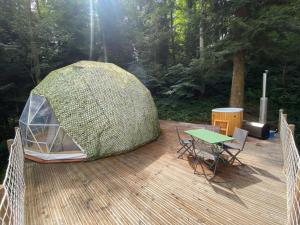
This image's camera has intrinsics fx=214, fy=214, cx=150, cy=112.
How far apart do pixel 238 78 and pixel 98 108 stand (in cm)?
666

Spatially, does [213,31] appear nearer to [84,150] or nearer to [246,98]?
[246,98]

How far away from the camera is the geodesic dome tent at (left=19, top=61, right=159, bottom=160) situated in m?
6.12

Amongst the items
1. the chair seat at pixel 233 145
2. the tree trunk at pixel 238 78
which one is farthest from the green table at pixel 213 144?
the tree trunk at pixel 238 78

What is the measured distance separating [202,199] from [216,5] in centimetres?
869

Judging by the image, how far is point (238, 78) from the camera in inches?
383

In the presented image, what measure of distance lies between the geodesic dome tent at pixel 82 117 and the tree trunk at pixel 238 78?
16.6 ft

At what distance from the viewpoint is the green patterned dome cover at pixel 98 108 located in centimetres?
612

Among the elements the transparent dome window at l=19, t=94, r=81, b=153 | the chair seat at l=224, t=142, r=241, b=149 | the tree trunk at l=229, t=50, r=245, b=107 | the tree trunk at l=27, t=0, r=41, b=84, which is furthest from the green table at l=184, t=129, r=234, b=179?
the tree trunk at l=27, t=0, r=41, b=84

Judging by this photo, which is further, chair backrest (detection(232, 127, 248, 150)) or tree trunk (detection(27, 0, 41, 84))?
tree trunk (detection(27, 0, 41, 84))

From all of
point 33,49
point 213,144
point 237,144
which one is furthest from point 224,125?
point 33,49

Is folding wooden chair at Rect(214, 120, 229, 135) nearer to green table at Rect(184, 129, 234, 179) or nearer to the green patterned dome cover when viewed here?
green table at Rect(184, 129, 234, 179)

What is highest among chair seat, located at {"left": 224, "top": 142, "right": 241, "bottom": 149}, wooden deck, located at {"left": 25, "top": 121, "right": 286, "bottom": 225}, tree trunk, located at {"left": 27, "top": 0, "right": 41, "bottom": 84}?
tree trunk, located at {"left": 27, "top": 0, "right": 41, "bottom": 84}

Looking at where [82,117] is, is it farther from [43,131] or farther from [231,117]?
[231,117]

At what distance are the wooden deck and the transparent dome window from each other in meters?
0.53
